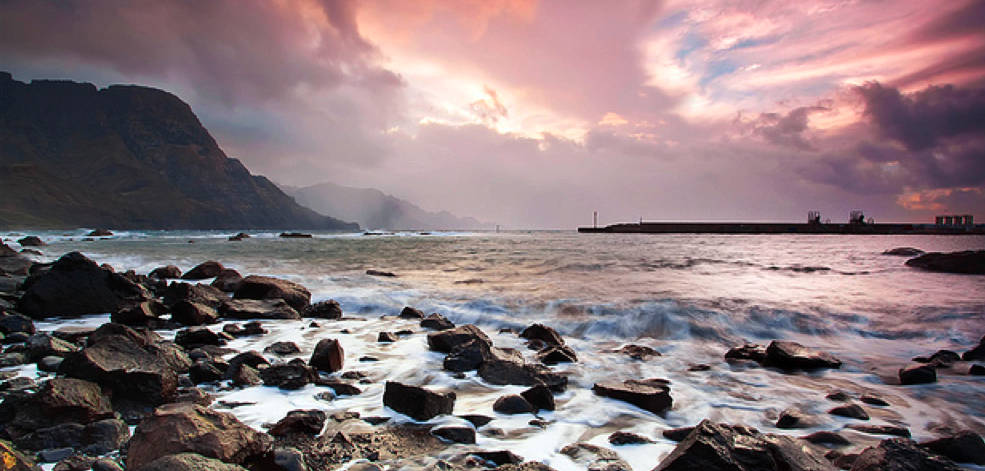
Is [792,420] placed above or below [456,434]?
below

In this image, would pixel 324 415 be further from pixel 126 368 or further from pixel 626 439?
pixel 626 439

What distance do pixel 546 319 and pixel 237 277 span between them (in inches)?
428

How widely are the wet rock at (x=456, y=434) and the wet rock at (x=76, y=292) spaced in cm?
962

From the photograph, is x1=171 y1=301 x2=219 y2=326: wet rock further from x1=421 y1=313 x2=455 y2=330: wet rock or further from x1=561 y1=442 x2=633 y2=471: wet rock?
x1=561 y1=442 x2=633 y2=471: wet rock

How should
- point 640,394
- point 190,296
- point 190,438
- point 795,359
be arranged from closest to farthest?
1. point 190,438
2. point 640,394
3. point 795,359
4. point 190,296

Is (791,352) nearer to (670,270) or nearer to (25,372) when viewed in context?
(25,372)

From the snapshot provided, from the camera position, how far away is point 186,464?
2.45 metres

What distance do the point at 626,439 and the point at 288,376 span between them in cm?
398

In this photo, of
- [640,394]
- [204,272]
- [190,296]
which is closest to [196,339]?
[190,296]

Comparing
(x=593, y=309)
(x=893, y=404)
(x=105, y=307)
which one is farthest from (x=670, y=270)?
(x=105, y=307)

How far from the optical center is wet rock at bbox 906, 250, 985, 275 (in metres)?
19.2

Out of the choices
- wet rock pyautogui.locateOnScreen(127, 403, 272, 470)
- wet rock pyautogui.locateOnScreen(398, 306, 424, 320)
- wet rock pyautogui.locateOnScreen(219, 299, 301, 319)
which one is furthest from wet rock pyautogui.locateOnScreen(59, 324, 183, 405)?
wet rock pyautogui.locateOnScreen(398, 306, 424, 320)

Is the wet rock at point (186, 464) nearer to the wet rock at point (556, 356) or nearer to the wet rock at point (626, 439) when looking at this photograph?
the wet rock at point (626, 439)

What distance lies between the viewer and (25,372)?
16.9 ft
